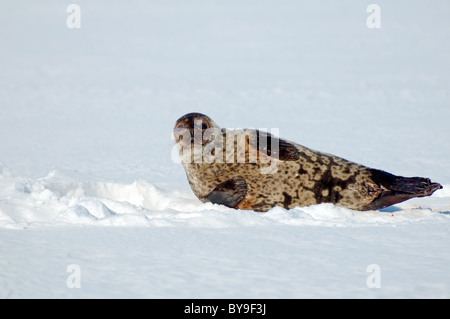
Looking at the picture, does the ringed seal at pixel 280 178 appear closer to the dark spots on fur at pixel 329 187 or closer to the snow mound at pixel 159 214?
the dark spots on fur at pixel 329 187

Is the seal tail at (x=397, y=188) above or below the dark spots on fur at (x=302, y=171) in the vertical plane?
below

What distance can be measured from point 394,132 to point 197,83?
14.4 feet

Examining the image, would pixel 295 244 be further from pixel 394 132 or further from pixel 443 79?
pixel 443 79

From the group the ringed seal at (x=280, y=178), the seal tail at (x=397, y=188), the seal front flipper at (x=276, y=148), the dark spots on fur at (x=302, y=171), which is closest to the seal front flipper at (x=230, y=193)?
the ringed seal at (x=280, y=178)

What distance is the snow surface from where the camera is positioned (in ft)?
9.18

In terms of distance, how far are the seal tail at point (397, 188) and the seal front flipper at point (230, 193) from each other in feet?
2.77

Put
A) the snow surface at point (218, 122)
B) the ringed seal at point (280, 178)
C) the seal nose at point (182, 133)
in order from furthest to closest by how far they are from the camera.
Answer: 1. the seal nose at point (182, 133)
2. the ringed seal at point (280, 178)
3. the snow surface at point (218, 122)

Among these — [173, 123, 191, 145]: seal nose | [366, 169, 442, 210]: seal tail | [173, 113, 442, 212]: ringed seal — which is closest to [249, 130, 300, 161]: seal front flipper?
[173, 113, 442, 212]: ringed seal

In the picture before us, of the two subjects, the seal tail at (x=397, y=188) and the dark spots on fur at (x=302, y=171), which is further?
the dark spots on fur at (x=302, y=171)

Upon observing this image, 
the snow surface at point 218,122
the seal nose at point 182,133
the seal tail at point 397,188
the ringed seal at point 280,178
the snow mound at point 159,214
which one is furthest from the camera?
the seal nose at point 182,133

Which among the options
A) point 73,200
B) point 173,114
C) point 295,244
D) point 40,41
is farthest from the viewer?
point 40,41

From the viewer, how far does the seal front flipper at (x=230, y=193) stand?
432cm

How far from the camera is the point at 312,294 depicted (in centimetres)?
251

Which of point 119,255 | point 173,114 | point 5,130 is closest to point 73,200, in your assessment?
point 119,255
